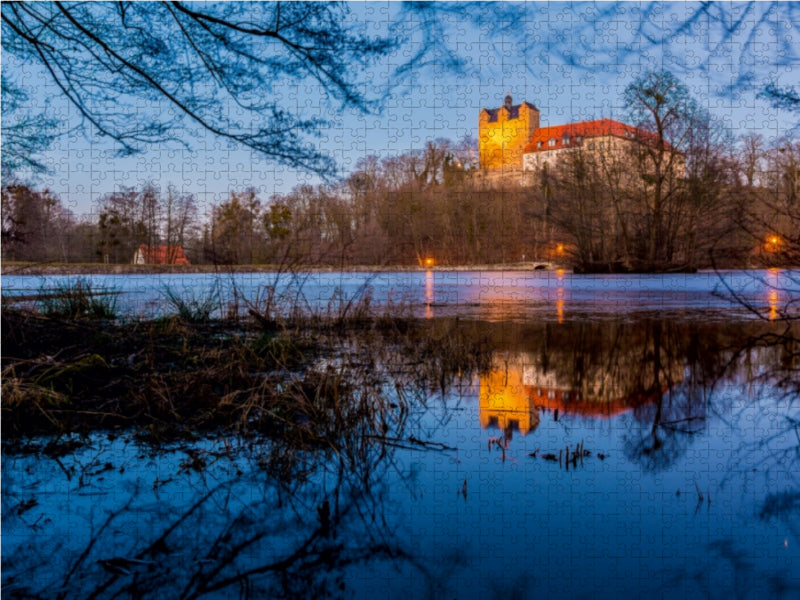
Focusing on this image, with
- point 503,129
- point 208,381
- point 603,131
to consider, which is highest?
point 603,131

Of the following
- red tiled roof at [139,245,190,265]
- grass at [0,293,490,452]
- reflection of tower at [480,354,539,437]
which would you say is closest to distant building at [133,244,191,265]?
red tiled roof at [139,245,190,265]

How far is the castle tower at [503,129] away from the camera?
706cm

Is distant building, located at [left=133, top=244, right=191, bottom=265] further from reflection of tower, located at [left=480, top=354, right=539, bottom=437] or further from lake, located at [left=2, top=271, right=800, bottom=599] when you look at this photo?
lake, located at [left=2, top=271, right=800, bottom=599]

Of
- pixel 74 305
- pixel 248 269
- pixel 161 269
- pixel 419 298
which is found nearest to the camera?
pixel 74 305

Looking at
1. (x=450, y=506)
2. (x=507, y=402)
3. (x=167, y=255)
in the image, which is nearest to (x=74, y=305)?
(x=167, y=255)

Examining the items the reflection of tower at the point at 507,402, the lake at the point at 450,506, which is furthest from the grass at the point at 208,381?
the reflection of tower at the point at 507,402

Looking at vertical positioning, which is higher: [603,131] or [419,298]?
[603,131]

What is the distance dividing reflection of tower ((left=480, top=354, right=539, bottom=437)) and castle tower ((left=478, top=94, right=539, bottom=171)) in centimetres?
275

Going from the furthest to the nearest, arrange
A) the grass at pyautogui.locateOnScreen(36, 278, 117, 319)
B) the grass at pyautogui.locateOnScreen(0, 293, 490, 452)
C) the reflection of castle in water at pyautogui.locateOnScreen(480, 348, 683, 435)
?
the grass at pyautogui.locateOnScreen(36, 278, 117, 319)
the reflection of castle in water at pyautogui.locateOnScreen(480, 348, 683, 435)
the grass at pyautogui.locateOnScreen(0, 293, 490, 452)

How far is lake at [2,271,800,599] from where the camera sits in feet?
5.85

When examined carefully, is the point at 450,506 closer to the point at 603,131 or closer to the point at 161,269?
the point at 161,269

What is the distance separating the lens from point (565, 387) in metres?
4.16

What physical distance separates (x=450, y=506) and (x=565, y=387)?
6.93ft

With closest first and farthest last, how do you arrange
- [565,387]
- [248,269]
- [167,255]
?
[565,387] < [248,269] < [167,255]
